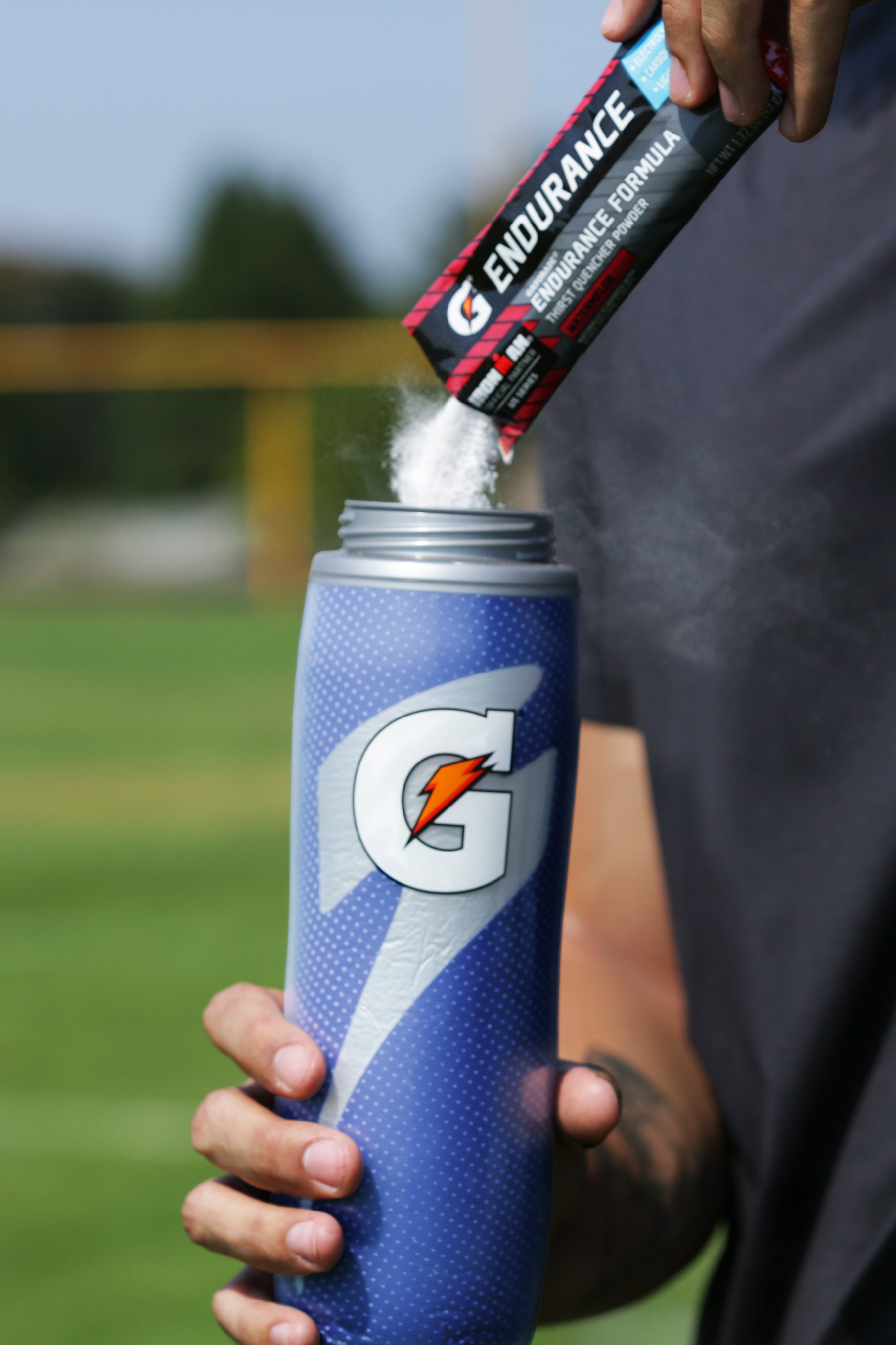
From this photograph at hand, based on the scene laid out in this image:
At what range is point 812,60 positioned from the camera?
0.69 m

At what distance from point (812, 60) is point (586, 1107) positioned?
556 mm

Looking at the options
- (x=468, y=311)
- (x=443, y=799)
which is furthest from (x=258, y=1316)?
(x=468, y=311)

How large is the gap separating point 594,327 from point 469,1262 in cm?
50

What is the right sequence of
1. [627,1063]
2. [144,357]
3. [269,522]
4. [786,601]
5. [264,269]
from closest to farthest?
[786,601]
[627,1063]
[144,357]
[269,522]
[264,269]

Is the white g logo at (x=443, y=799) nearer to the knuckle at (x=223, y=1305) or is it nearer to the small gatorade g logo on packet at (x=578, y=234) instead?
the small gatorade g logo on packet at (x=578, y=234)

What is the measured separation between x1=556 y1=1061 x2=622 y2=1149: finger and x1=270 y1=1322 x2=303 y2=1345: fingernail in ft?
0.59

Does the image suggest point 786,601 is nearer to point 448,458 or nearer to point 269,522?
point 448,458

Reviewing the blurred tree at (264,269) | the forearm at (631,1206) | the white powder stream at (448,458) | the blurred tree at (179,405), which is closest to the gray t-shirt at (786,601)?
the forearm at (631,1206)

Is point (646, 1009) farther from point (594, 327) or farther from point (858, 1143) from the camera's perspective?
point (594, 327)

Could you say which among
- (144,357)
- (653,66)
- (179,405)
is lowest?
(653,66)

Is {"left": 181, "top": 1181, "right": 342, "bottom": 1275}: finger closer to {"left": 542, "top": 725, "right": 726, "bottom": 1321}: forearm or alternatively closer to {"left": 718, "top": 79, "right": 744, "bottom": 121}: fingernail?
{"left": 542, "top": 725, "right": 726, "bottom": 1321}: forearm

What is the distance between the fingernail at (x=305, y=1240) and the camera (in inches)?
30.0

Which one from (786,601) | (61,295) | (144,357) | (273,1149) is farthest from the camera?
(61,295)

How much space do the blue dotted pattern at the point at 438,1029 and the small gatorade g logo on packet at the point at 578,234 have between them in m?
0.13
